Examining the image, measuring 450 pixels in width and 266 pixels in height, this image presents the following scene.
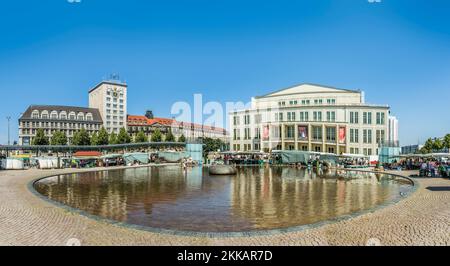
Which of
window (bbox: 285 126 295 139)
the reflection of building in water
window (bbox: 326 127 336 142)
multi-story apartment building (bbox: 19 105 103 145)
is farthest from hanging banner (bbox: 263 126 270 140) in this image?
multi-story apartment building (bbox: 19 105 103 145)

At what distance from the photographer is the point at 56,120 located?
12262 cm

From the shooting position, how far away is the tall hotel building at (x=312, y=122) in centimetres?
7012

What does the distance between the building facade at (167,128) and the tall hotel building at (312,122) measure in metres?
51.2

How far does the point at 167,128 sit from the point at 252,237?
15126cm

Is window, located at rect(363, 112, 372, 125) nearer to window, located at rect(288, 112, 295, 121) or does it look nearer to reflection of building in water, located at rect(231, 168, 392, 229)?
window, located at rect(288, 112, 295, 121)

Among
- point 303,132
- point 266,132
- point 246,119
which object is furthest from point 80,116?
point 303,132

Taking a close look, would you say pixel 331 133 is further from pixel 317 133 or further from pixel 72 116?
pixel 72 116

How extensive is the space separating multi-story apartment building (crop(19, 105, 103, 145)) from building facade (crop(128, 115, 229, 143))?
17668mm

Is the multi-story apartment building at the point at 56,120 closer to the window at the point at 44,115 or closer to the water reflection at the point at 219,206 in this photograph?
the window at the point at 44,115

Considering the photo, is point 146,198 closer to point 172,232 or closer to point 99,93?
point 172,232

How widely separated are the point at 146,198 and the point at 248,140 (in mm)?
67471

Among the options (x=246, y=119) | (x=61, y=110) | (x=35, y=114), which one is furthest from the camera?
(x=61, y=110)

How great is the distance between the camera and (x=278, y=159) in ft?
181
